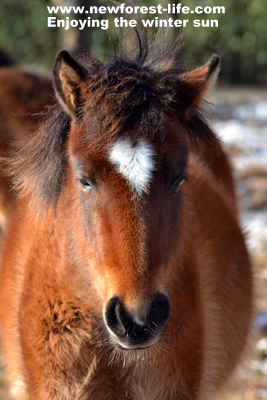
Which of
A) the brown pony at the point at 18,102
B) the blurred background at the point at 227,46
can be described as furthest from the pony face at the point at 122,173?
the blurred background at the point at 227,46

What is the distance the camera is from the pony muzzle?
2.22m

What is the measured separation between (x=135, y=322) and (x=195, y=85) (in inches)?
47.5

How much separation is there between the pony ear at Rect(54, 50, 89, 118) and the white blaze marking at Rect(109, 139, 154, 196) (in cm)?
37

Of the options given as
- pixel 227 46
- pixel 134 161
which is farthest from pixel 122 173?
pixel 227 46

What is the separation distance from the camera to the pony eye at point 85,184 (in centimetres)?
254

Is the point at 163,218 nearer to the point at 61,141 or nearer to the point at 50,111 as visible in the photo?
the point at 61,141

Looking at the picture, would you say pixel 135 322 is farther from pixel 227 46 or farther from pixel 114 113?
pixel 227 46

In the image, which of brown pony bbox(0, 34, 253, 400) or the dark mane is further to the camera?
the dark mane

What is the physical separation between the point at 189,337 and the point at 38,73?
11.1ft

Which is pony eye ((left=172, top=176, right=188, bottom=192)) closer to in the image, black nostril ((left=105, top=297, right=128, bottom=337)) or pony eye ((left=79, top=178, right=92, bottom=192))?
pony eye ((left=79, top=178, right=92, bottom=192))

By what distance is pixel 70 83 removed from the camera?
263cm

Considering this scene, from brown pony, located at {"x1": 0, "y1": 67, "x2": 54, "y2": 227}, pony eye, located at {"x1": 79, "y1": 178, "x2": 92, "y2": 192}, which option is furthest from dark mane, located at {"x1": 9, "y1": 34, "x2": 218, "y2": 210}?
brown pony, located at {"x1": 0, "y1": 67, "x2": 54, "y2": 227}

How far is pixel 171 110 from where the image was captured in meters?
2.69

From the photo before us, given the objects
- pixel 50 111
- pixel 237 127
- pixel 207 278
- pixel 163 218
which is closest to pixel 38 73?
pixel 50 111
